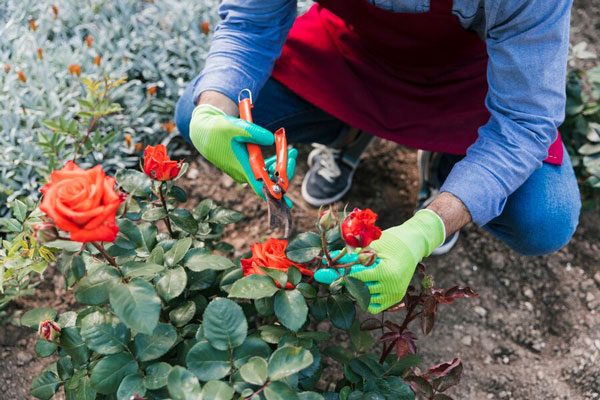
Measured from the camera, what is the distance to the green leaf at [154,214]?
52.2 inches

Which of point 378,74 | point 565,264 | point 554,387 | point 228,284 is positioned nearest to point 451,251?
point 565,264

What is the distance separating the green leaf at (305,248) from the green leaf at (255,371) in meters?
0.22

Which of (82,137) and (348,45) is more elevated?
(348,45)

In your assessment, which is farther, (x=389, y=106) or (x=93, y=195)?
(x=389, y=106)

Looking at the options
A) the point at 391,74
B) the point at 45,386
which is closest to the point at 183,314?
the point at 45,386

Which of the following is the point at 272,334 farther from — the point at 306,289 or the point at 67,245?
the point at 67,245

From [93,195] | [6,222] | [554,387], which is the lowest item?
[554,387]

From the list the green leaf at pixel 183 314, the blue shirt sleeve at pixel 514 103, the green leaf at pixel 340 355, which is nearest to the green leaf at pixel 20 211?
the green leaf at pixel 183 314

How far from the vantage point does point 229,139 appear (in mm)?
1449

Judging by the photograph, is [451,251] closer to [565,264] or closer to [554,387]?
[565,264]

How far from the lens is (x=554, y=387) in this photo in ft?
5.84

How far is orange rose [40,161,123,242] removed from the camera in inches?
33.9

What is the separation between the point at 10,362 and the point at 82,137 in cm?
72

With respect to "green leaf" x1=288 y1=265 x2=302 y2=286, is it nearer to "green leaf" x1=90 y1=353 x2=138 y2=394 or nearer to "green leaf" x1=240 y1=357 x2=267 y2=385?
"green leaf" x1=240 y1=357 x2=267 y2=385
